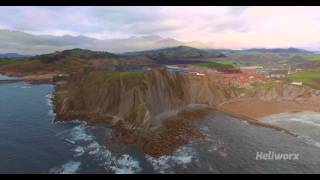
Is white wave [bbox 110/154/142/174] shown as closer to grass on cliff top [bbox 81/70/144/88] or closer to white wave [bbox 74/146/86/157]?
white wave [bbox 74/146/86/157]

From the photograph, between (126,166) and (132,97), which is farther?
(132,97)

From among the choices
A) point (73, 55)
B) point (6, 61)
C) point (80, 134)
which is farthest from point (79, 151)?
point (6, 61)

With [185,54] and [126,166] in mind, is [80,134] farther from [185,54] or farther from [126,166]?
[185,54]

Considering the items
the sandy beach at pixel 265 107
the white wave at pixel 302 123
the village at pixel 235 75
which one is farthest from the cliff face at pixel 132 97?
the white wave at pixel 302 123

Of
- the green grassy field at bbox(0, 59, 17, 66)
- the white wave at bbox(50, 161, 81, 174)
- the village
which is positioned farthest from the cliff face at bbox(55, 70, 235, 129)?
the green grassy field at bbox(0, 59, 17, 66)

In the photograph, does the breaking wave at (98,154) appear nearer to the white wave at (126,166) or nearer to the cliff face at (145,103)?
the white wave at (126,166)

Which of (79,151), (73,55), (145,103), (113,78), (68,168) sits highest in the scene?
(73,55)

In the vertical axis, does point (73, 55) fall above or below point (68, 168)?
above

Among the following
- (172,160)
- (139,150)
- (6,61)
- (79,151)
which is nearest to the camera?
(172,160)
